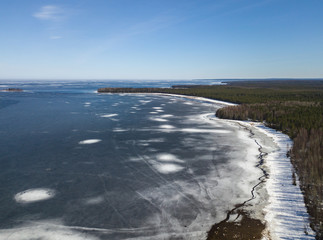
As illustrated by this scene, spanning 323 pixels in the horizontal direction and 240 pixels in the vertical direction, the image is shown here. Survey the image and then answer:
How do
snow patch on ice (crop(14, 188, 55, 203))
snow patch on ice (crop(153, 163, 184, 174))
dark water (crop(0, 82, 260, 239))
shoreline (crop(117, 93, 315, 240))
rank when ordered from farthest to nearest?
snow patch on ice (crop(153, 163, 184, 174)) < snow patch on ice (crop(14, 188, 55, 203)) < dark water (crop(0, 82, 260, 239)) < shoreline (crop(117, 93, 315, 240))

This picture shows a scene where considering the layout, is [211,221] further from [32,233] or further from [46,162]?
[46,162]

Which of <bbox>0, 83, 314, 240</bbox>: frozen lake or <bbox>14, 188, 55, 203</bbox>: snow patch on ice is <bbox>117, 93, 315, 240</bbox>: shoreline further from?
<bbox>14, 188, 55, 203</bbox>: snow patch on ice

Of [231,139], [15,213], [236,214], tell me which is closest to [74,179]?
[15,213]

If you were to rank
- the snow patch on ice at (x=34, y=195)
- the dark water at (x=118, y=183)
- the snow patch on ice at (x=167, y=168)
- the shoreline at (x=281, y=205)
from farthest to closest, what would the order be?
the snow patch on ice at (x=167, y=168)
the snow patch on ice at (x=34, y=195)
the dark water at (x=118, y=183)
the shoreline at (x=281, y=205)

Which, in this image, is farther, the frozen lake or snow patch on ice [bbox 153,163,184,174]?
snow patch on ice [bbox 153,163,184,174]

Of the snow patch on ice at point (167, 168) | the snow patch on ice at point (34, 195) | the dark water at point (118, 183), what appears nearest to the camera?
the dark water at point (118, 183)

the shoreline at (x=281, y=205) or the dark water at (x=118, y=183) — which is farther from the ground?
the shoreline at (x=281, y=205)

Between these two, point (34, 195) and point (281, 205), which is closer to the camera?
point (281, 205)

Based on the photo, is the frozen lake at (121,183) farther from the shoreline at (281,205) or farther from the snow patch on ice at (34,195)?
the shoreline at (281,205)

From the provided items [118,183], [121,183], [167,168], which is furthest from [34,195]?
[167,168]

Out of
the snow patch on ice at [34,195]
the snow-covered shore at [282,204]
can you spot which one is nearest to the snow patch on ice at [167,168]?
the snow-covered shore at [282,204]

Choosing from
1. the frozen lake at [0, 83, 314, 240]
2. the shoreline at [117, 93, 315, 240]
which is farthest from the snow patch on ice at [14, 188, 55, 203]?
the shoreline at [117, 93, 315, 240]

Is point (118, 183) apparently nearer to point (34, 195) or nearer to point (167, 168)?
point (167, 168)
